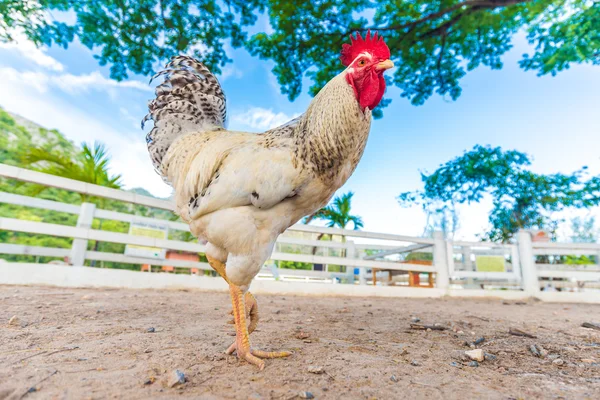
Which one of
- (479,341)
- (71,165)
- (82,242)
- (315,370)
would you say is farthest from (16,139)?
(479,341)

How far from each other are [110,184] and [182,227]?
5312mm

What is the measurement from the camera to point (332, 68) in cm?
852

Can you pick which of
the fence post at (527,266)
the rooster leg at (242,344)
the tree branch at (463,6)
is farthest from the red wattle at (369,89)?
the fence post at (527,266)

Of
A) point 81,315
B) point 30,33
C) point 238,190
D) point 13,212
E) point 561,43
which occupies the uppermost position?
point 561,43

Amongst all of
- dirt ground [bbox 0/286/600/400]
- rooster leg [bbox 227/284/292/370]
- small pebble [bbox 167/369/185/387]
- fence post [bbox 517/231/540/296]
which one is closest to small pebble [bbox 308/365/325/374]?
dirt ground [bbox 0/286/600/400]

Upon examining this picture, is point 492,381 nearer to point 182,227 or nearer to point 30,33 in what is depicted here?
point 182,227

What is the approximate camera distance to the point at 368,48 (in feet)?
6.83

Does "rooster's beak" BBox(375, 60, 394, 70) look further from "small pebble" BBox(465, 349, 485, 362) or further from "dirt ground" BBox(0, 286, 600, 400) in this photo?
"small pebble" BBox(465, 349, 485, 362)

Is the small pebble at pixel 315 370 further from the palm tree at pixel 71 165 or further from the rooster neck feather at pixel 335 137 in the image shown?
the palm tree at pixel 71 165

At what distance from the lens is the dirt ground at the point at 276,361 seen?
1.30m

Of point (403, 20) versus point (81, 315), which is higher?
point (403, 20)

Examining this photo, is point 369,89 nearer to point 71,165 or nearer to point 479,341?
point 479,341

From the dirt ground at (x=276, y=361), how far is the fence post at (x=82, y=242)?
2198mm

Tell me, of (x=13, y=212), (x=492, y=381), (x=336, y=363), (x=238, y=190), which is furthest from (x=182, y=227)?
(x=13, y=212)
